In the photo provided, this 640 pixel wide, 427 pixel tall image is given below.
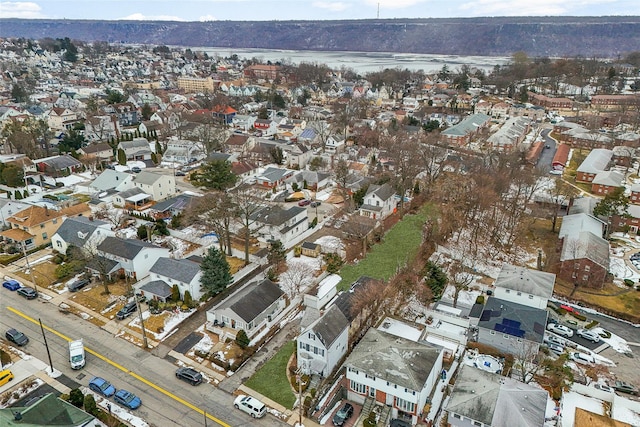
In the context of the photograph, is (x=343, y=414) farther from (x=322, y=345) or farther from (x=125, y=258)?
(x=125, y=258)

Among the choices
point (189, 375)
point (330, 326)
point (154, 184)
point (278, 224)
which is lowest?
point (189, 375)

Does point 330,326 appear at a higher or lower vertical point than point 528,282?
higher

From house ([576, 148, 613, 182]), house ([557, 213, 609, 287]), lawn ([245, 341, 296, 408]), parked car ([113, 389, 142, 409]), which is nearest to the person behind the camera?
parked car ([113, 389, 142, 409])

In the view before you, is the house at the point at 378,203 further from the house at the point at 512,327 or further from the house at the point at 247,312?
the house at the point at 512,327

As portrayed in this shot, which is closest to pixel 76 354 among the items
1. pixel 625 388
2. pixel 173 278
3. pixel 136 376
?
pixel 136 376

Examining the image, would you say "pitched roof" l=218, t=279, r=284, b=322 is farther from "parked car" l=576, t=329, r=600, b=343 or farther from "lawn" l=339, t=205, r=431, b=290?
"parked car" l=576, t=329, r=600, b=343

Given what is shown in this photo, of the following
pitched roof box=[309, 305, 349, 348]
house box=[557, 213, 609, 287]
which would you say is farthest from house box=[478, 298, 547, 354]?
pitched roof box=[309, 305, 349, 348]

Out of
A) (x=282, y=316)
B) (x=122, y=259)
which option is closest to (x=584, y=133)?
(x=282, y=316)
